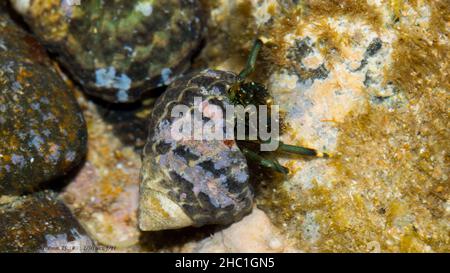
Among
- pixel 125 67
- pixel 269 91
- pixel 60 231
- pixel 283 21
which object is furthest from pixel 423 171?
pixel 60 231

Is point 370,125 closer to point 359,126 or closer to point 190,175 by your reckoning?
point 359,126

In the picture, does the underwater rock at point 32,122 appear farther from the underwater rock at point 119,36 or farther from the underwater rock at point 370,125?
the underwater rock at point 370,125

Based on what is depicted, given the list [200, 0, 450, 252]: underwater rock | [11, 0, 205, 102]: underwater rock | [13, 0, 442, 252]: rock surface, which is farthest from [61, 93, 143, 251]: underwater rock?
[200, 0, 450, 252]: underwater rock

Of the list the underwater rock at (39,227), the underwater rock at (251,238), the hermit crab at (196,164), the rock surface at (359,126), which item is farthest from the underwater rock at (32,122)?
the rock surface at (359,126)

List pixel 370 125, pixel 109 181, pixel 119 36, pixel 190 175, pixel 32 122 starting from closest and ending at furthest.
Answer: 1. pixel 190 175
2. pixel 370 125
3. pixel 32 122
4. pixel 119 36
5. pixel 109 181

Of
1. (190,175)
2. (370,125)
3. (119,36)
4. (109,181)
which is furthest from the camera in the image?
(109,181)

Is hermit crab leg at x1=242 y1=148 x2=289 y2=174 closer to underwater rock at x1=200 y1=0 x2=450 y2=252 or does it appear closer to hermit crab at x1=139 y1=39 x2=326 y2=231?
hermit crab at x1=139 y1=39 x2=326 y2=231

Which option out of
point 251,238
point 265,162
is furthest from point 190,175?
point 251,238

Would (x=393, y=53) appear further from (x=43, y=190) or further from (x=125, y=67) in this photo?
(x=43, y=190)
